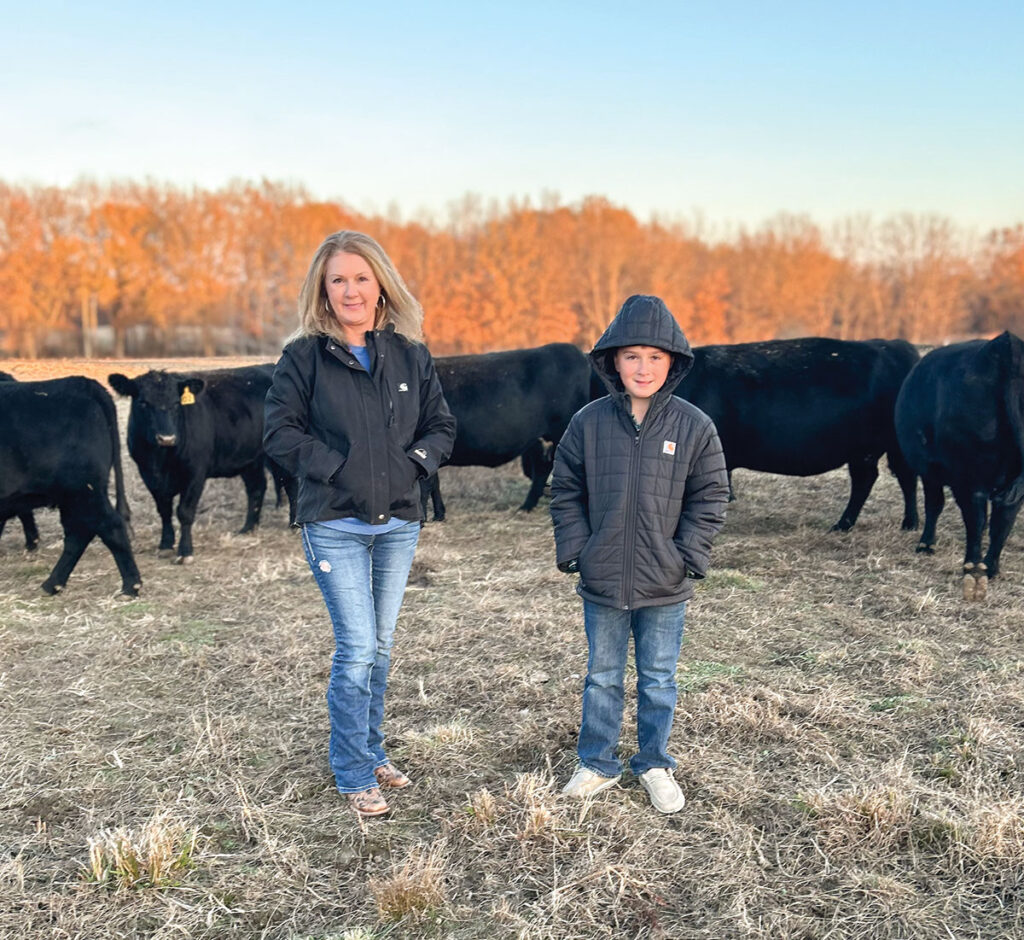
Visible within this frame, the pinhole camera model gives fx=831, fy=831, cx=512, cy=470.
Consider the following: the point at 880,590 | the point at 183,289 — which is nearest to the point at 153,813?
the point at 880,590

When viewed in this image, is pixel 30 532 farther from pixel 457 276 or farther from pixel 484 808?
pixel 457 276

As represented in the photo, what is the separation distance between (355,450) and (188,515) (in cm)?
524

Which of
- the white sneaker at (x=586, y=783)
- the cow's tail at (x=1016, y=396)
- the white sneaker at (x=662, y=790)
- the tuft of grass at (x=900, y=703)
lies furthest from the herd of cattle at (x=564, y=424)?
the white sneaker at (x=586, y=783)

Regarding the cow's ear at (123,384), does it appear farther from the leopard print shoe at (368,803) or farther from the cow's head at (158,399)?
the leopard print shoe at (368,803)

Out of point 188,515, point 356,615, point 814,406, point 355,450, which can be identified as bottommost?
point 188,515

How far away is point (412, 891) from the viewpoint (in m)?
2.60

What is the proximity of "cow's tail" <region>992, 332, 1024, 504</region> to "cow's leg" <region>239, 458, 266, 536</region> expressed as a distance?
6.85 m

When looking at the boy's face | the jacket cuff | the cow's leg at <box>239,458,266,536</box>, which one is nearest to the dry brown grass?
the jacket cuff

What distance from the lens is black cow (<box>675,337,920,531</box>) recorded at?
772 centimetres

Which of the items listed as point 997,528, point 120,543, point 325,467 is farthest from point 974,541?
point 120,543

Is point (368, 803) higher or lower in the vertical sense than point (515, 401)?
lower

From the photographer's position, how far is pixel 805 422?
25.4 ft

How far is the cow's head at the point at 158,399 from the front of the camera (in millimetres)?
7410

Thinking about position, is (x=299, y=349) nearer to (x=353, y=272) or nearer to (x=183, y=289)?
(x=353, y=272)
